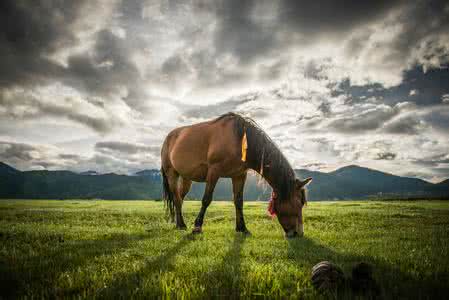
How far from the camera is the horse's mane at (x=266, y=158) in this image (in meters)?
7.29

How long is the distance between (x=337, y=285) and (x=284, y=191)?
4.40 metres

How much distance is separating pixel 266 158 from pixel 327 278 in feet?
16.3

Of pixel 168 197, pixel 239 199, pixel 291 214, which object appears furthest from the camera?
pixel 168 197

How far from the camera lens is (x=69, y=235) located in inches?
259

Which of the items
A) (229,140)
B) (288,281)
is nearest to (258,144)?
(229,140)

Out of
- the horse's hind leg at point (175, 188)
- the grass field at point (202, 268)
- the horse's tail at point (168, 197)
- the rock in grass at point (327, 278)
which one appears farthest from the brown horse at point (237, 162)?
the rock in grass at point (327, 278)

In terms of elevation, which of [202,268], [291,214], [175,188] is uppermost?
[175,188]

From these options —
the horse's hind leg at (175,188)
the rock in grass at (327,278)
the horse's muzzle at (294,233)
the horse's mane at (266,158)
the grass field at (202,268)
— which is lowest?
the horse's muzzle at (294,233)

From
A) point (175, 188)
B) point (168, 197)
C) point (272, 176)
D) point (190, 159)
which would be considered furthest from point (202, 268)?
point (168, 197)

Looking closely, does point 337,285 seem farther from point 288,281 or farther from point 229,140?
point 229,140

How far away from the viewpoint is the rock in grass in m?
2.80

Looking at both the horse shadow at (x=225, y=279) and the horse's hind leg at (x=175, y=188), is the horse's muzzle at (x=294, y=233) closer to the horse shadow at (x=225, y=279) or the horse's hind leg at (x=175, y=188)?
the horse shadow at (x=225, y=279)

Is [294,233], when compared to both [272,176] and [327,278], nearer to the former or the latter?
[272,176]

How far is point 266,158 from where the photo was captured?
765 centimetres
